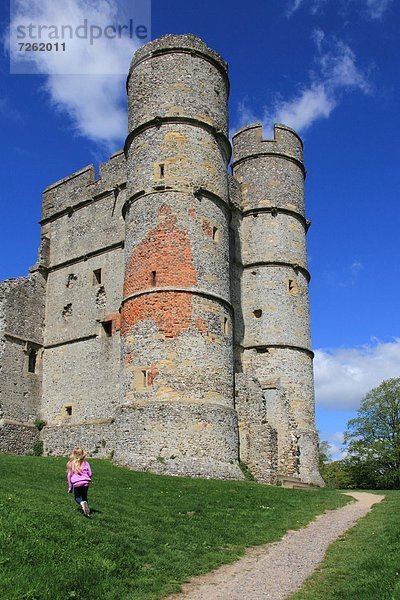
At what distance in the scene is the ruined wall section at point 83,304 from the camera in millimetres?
25922

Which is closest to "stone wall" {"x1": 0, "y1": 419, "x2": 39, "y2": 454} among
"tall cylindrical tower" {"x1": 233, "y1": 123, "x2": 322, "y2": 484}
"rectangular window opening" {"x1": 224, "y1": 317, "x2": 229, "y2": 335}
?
"tall cylindrical tower" {"x1": 233, "y1": 123, "x2": 322, "y2": 484}

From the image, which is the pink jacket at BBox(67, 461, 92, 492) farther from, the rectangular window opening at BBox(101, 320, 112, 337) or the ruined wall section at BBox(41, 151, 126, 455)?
the rectangular window opening at BBox(101, 320, 112, 337)

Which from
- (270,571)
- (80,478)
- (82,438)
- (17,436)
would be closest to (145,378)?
(82,438)

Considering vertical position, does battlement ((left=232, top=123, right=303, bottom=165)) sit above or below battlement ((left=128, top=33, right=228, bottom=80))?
below

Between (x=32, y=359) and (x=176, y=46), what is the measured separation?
48.7 ft

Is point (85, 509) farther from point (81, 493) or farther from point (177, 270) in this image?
point (177, 270)

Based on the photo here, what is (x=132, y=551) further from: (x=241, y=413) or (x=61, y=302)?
(x=61, y=302)

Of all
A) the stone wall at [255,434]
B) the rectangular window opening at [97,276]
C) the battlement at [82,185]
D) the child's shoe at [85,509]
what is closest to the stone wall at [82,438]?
the stone wall at [255,434]

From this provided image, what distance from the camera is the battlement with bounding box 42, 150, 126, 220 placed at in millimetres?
28719

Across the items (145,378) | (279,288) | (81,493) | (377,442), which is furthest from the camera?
(377,442)

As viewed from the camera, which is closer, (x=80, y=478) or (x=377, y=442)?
(x=80, y=478)

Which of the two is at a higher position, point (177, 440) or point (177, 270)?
point (177, 270)

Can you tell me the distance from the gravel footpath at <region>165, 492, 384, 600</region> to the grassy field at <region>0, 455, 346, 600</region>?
0.92 ft

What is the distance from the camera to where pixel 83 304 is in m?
28.1
